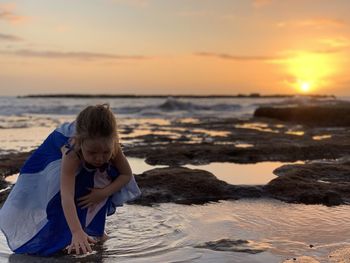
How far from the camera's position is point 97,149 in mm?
3539

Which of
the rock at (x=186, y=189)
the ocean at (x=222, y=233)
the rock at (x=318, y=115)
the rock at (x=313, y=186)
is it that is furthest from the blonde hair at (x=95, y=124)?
the rock at (x=318, y=115)

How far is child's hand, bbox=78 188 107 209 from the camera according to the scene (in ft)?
12.9

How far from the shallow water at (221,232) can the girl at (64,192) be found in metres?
0.17

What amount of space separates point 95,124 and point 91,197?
2.37 feet

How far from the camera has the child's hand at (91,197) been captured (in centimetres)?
394

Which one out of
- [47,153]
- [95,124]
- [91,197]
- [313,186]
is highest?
[95,124]

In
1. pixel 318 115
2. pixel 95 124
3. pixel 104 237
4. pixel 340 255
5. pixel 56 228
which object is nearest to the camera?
pixel 95 124

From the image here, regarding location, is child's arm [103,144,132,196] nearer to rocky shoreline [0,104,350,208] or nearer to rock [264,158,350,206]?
rocky shoreline [0,104,350,208]

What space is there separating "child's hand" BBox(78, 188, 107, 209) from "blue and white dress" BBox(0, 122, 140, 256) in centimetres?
3

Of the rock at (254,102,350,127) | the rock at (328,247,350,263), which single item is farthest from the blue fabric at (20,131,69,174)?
the rock at (254,102,350,127)

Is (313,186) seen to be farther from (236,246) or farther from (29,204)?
(29,204)

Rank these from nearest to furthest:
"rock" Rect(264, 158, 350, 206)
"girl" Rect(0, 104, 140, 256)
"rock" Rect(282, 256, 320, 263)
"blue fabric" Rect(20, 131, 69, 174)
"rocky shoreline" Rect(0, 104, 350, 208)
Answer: "rock" Rect(282, 256, 320, 263), "girl" Rect(0, 104, 140, 256), "blue fabric" Rect(20, 131, 69, 174), "rock" Rect(264, 158, 350, 206), "rocky shoreline" Rect(0, 104, 350, 208)

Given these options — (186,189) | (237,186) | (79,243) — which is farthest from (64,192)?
(237,186)

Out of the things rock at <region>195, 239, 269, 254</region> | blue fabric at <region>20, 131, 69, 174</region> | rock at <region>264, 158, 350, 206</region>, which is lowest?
rock at <region>195, 239, 269, 254</region>
